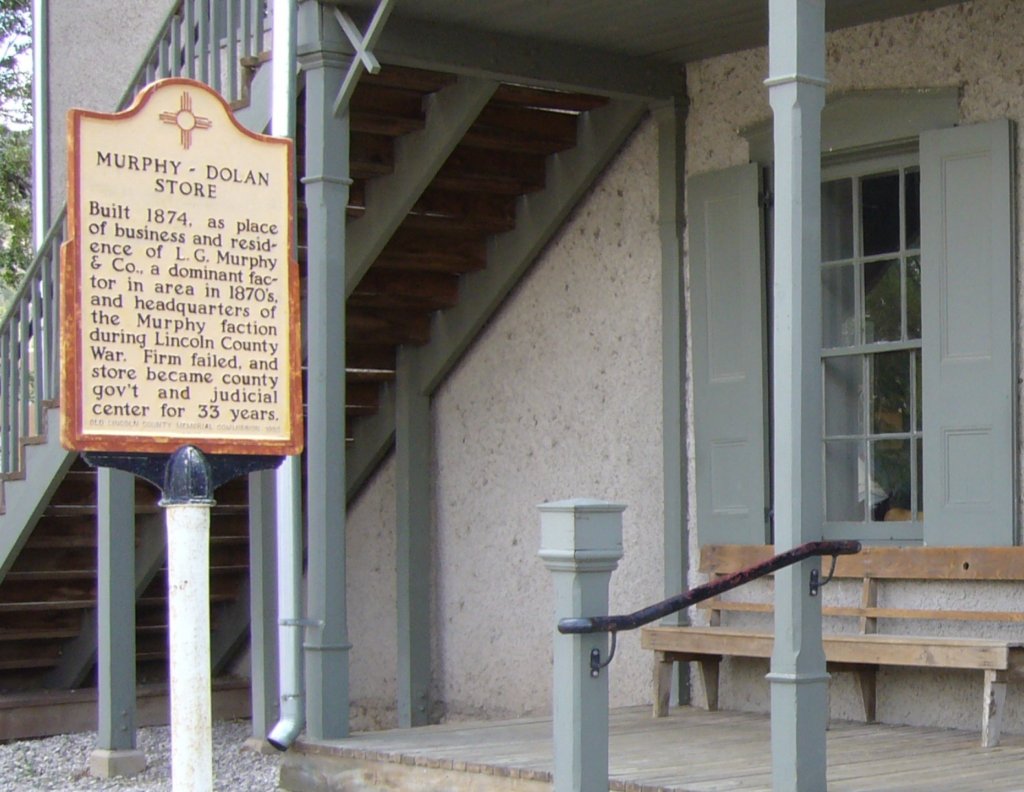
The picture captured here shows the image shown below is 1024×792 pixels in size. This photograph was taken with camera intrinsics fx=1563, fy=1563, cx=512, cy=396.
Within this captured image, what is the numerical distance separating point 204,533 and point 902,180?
15.3ft

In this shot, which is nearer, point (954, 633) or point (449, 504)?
point (954, 633)

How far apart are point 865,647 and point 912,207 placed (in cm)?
214

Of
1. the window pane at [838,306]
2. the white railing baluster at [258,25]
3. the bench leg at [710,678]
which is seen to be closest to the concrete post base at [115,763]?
the bench leg at [710,678]

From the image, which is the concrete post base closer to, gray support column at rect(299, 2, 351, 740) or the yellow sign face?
gray support column at rect(299, 2, 351, 740)

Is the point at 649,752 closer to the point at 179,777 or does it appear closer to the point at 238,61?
the point at 179,777

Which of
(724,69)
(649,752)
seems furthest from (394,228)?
(649,752)

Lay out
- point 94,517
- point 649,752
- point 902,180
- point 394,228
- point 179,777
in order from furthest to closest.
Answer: point 94,517
point 394,228
point 902,180
point 649,752
point 179,777

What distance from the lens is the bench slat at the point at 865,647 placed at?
615 centimetres

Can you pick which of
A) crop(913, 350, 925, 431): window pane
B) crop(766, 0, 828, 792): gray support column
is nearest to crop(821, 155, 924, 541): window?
crop(913, 350, 925, 431): window pane

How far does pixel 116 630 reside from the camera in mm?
8336

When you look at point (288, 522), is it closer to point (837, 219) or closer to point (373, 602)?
point (837, 219)

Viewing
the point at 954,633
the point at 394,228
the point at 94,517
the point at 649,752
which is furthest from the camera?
the point at 94,517

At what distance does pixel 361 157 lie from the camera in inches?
331

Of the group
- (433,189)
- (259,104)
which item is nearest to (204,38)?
(259,104)
